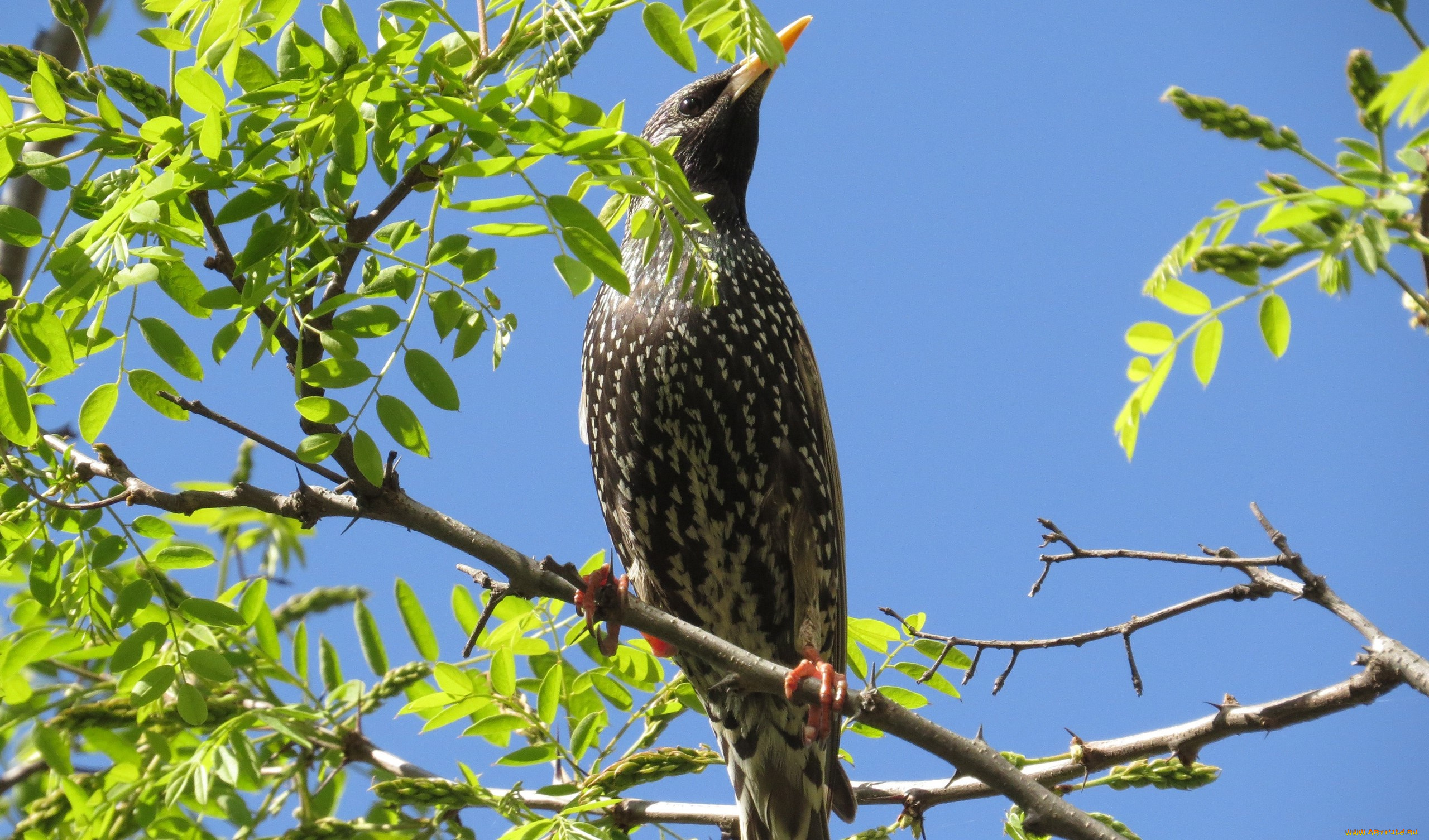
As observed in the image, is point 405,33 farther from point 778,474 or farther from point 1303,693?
point 1303,693

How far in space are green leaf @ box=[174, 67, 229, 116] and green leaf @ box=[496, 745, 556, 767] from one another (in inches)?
75.3

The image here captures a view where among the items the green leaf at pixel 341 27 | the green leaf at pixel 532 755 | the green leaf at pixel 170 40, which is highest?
Answer: the green leaf at pixel 341 27

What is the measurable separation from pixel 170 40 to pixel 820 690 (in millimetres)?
2042

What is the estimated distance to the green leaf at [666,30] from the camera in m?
2.28

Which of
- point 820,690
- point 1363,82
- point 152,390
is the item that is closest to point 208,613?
point 152,390

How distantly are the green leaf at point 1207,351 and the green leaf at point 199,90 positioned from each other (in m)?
1.89

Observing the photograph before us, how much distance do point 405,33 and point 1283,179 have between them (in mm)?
1601

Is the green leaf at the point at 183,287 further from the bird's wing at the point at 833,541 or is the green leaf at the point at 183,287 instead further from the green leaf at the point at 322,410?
the bird's wing at the point at 833,541

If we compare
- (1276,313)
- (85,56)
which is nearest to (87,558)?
(85,56)

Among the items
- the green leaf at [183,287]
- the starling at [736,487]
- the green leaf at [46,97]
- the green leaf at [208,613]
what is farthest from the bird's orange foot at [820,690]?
the green leaf at [46,97]

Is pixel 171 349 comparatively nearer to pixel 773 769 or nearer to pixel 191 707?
pixel 191 707

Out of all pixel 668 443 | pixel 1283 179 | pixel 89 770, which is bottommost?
pixel 89 770

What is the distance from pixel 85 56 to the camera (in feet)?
7.86

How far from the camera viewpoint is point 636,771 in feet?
10.2
